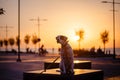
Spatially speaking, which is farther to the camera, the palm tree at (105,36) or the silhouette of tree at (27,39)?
the silhouette of tree at (27,39)

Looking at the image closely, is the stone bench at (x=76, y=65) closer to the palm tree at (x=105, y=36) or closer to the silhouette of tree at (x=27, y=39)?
the palm tree at (x=105, y=36)

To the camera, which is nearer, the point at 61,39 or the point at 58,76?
the point at 58,76

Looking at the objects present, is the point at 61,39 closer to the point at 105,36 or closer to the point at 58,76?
the point at 58,76

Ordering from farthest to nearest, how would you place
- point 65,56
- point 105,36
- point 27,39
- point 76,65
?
point 27,39 < point 105,36 < point 76,65 < point 65,56

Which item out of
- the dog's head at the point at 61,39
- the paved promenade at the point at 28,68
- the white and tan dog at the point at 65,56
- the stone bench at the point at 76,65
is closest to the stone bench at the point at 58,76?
the white and tan dog at the point at 65,56

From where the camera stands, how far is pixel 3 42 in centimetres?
19238

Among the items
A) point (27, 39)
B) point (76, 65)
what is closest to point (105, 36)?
point (27, 39)

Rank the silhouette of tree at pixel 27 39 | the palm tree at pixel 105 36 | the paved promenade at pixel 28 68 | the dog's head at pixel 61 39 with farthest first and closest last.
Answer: the silhouette of tree at pixel 27 39
the palm tree at pixel 105 36
the paved promenade at pixel 28 68
the dog's head at pixel 61 39

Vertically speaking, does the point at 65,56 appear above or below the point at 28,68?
above

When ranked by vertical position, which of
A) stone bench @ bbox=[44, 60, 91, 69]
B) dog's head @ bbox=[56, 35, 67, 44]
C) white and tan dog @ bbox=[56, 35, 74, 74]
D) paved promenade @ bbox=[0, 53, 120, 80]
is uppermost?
dog's head @ bbox=[56, 35, 67, 44]

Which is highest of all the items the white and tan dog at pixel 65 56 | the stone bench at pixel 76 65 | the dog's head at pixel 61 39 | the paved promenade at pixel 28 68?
the dog's head at pixel 61 39

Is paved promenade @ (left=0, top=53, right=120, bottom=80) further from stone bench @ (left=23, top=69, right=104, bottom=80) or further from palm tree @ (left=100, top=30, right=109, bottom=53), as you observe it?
palm tree @ (left=100, top=30, right=109, bottom=53)

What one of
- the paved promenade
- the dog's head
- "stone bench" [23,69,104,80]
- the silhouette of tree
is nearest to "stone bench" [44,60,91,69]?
the paved promenade

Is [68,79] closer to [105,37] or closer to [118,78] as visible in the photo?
[118,78]
